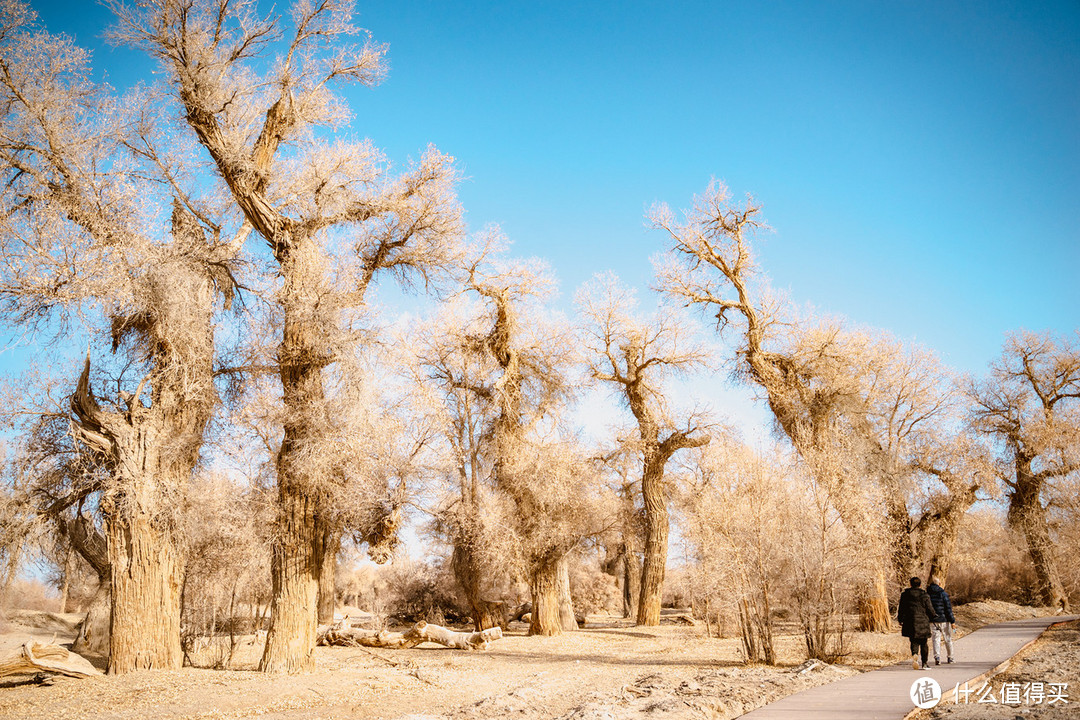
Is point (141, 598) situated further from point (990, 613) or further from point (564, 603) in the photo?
point (990, 613)

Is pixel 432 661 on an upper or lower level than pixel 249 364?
lower

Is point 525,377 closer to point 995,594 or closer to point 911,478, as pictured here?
point 911,478

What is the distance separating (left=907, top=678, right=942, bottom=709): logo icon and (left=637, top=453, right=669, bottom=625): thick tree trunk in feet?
44.5

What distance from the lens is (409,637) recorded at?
18.7 m

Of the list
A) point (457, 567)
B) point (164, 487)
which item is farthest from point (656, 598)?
point (164, 487)

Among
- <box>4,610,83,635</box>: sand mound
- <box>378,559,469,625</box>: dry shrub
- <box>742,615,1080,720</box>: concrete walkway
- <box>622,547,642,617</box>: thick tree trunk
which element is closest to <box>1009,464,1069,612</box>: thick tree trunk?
<box>742,615,1080,720</box>: concrete walkway

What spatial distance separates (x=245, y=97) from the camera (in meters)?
13.5

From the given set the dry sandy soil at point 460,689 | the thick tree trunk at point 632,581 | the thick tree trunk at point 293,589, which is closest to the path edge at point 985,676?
the dry sandy soil at point 460,689

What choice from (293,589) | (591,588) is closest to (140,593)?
(293,589)

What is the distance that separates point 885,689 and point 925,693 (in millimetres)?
622

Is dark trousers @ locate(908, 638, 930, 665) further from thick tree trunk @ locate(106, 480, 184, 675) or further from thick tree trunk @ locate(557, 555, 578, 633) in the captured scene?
thick tree trunk @ locate(106, 480, 184, 675)

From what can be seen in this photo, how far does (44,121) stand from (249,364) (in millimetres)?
5454

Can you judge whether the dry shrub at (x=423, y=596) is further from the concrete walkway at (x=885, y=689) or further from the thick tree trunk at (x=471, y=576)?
the concrete walkway at (x=885, y=689)

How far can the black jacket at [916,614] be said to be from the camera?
33.3 feet
